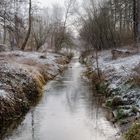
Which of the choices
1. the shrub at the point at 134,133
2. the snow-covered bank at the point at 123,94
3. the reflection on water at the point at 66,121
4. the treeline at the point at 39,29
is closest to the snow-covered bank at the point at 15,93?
the reflection on water at the point at 66,121

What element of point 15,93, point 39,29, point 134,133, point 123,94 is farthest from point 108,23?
point 134,133

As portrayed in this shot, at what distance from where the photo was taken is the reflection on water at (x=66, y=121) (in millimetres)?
10172

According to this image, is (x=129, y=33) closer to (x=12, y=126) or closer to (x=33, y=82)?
(x=33, y=82)

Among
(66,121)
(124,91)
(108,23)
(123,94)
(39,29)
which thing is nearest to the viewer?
(66,121)

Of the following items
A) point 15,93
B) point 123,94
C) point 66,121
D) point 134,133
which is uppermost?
point 15,93

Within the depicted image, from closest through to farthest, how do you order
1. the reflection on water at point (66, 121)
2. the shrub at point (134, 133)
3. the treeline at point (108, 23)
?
the shrub at point (134, 133)
the reflection on water at point (66, 121)
the treeline at point (108, 23)

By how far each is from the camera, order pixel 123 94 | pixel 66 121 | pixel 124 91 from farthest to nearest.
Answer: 1. pixel 124 91
2. pixel 123 94
3. pixel 66 121

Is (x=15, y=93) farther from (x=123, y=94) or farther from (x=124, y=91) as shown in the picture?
(x=124, y=91)

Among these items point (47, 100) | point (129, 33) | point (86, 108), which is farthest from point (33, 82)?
point (129, 33)

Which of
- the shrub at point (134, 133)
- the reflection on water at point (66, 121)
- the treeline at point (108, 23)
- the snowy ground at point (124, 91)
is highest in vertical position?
the treeline at point (108, 23)

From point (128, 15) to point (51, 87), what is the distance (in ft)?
81.4

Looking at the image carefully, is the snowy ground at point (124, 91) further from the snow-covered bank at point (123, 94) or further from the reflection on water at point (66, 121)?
the reflection on water at point (66, 121)

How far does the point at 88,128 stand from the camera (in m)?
11.0

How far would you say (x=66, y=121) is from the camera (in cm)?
1188
